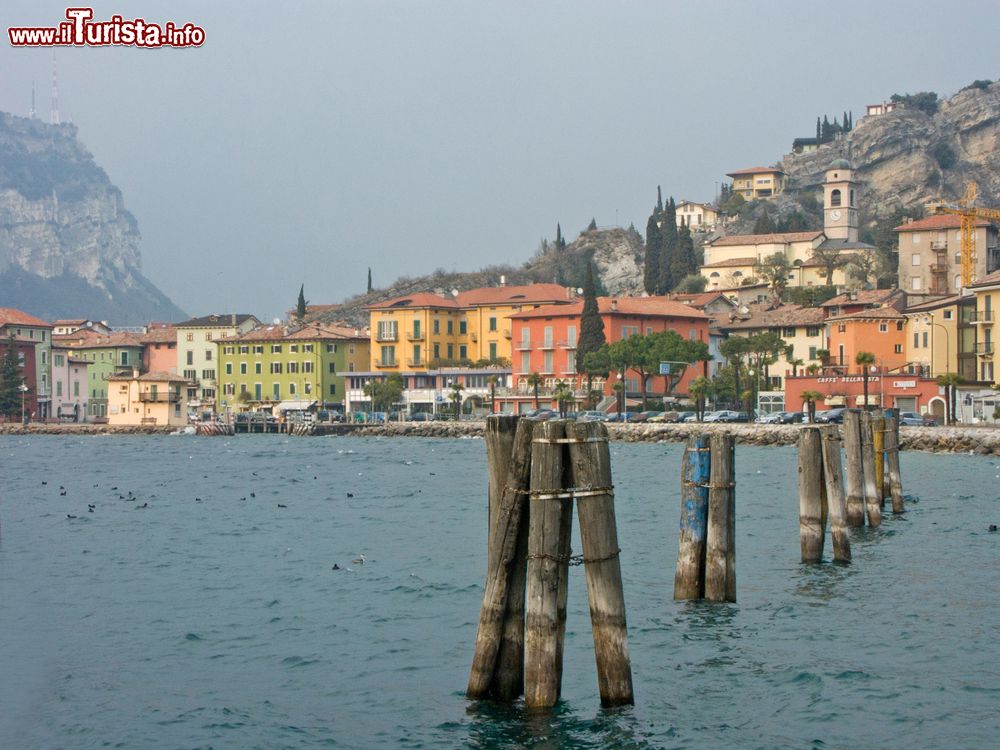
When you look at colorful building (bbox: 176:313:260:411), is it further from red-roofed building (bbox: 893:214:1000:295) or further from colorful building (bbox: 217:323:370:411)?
red-roofed building (bbox: 893:214:1000:295)

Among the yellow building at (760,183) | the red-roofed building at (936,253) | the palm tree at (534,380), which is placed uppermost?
the yellow building at (760,183)

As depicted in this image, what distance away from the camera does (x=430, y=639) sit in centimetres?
1762

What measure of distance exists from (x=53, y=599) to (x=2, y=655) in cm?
463

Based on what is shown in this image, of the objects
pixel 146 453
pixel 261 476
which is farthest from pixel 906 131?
pixel 261 476

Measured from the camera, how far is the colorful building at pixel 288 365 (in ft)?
394

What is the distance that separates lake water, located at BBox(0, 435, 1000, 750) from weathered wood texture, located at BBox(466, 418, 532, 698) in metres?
0.74

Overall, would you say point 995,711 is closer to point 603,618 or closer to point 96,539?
point 603,618

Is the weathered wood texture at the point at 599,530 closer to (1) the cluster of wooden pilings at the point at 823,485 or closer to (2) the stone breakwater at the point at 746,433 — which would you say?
(1) the cluster of wooden pilings at the point at 823,485

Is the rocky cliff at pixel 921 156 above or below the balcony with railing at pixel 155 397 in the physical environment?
above

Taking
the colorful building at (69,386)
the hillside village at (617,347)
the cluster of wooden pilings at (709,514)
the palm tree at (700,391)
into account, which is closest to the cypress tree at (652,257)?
the hillside village at (617,347)

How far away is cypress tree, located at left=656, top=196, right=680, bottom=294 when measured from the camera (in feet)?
461

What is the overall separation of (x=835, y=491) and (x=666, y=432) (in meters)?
58.5

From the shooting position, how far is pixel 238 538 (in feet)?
100

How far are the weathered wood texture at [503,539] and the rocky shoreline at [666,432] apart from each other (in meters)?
44.6
